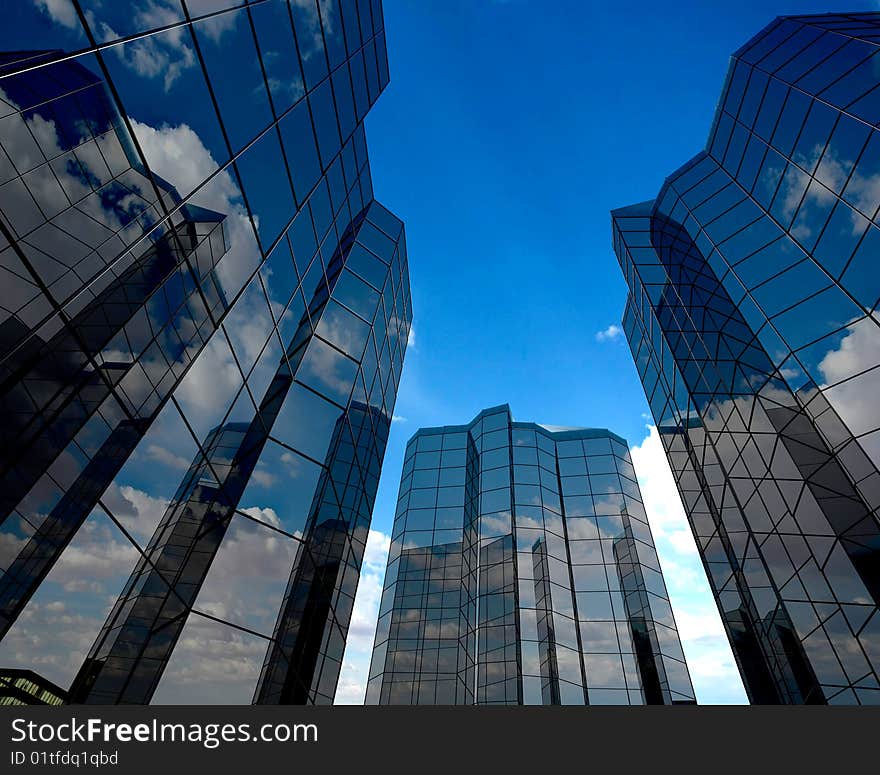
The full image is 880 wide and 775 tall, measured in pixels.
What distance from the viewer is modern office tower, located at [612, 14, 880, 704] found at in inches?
563

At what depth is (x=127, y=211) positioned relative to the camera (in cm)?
786

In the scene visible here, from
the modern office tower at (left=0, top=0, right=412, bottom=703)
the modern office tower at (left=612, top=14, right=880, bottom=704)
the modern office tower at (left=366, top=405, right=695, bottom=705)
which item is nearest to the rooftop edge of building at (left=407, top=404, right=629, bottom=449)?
the modern office tower at (left=366, top=405, right=695, bottom=705)

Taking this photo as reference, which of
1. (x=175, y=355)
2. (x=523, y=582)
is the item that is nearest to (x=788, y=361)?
(x=175, y=355)

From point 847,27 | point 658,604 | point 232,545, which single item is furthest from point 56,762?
point 658,604

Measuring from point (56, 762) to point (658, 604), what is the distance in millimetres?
37199

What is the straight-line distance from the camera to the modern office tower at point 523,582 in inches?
1189

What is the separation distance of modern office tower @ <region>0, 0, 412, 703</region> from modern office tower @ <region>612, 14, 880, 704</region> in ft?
46.3

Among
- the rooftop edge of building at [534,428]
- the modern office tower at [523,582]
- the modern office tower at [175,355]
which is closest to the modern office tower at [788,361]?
the modern office tower at [523,582]

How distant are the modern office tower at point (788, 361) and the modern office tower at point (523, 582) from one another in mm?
13944

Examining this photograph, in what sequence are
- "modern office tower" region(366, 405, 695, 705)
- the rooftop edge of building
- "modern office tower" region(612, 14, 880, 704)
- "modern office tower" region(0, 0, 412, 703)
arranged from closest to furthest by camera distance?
"modern office tower" region(0, 0, 412, 703)
"modern office tower" region(612, 14, 880, 704)
"modern office tower" region(366, 405, 695, 705)
the rooftop edge of building

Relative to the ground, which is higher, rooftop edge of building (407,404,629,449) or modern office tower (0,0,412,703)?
rooftop edge of building (407,404,629,449)

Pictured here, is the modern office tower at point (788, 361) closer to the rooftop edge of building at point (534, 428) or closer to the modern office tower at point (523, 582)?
the modern office tower at point (523, 582)

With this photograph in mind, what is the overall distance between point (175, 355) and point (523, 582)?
29547mm

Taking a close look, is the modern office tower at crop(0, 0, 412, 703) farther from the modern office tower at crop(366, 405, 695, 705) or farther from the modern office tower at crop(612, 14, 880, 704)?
the modern office tower at crop(366, 405, 695, 705)
